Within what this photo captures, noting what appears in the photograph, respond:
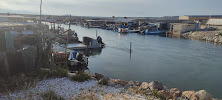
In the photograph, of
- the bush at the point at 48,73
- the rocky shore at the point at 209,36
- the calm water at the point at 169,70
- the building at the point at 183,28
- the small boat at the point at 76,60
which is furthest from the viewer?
the building at the point at 183,28

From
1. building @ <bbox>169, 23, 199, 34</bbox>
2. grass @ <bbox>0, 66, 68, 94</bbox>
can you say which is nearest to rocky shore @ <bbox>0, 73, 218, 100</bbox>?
grass @ <bbox>0, 66, 68, 94</bbox>

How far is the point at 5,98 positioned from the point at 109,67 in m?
11.5

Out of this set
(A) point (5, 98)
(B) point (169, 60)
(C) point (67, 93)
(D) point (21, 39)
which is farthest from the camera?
(B) point (169, 60)

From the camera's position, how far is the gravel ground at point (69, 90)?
6016 millimetres

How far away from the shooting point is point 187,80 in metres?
13.7

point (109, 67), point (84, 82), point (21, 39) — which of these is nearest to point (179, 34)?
point (109, 67)

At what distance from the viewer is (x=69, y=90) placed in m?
6.73

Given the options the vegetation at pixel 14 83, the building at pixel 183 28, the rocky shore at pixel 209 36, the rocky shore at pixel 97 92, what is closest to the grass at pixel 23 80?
the vegetation at pixel 14 83

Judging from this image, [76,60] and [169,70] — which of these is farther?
[169,70]

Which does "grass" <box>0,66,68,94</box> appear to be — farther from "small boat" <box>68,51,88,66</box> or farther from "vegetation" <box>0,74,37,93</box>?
"small boat" <box>68,51,88,66</box>

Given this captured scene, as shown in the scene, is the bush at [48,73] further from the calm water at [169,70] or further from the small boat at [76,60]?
the calm water at [169,70]

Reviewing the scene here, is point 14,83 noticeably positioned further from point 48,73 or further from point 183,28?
point 183,28

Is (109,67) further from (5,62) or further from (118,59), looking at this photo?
(5,62)

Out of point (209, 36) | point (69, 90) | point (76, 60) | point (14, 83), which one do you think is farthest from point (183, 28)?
point (14, 83)
